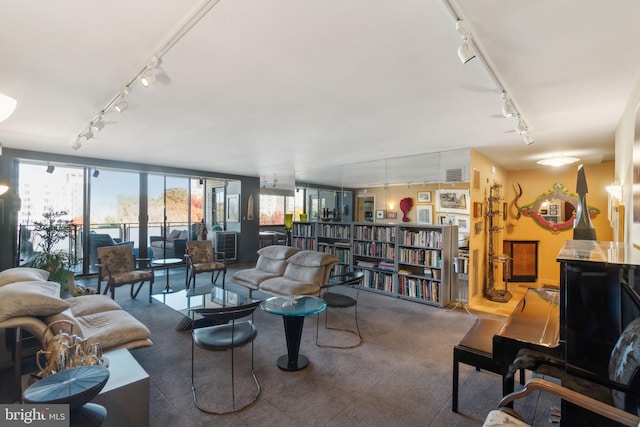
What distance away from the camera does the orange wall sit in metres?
5.89

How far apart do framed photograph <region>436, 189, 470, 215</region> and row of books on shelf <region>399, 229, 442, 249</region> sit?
0.44 meters

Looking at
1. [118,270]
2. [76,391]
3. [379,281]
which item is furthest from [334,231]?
[76,391]

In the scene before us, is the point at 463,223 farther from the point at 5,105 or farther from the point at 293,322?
the point at 5,105

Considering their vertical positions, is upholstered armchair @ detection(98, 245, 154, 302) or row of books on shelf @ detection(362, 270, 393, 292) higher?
upholstered armchair @ detection(98, 245, 154, 302)

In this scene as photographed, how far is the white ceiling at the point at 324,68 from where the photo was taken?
5.32 ft

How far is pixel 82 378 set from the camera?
1.57 metres

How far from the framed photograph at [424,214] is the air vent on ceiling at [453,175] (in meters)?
0.56

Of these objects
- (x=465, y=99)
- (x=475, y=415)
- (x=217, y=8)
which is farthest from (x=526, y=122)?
(x=217, y=8)

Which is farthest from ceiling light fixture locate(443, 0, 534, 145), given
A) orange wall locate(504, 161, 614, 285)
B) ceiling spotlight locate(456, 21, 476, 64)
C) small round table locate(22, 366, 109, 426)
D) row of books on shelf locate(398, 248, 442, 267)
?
orange wall locate(504, 161, 614, 285)

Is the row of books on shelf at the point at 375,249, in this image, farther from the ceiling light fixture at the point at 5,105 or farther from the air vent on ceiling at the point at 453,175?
the ceiling light fixture at the point at 5,105

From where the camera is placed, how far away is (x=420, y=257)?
500 centimetres

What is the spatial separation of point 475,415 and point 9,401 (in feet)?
10.9

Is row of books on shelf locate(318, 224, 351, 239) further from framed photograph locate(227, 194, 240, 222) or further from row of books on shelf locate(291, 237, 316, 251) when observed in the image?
framed photograph locate(227, 194, 240, 222)

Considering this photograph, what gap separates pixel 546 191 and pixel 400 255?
148 inches
